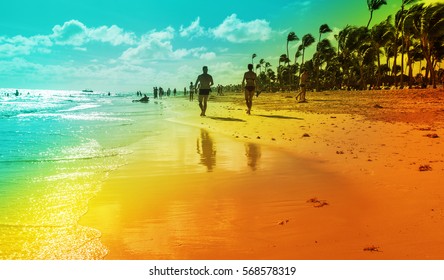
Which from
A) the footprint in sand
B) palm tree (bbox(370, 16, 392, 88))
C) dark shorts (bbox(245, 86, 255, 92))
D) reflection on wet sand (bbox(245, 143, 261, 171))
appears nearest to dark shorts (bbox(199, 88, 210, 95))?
dark shorts (bbox(245, 86, 255, 92))

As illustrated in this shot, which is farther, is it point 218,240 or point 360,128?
point 360,128

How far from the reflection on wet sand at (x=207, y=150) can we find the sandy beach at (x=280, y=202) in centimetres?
4

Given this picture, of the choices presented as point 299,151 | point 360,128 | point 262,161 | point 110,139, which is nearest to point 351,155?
point 299,151

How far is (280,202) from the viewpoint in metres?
3.84

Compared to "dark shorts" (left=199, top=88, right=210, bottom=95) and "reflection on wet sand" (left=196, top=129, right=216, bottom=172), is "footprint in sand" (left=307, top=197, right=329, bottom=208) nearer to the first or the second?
"reflection on wet sand" (left=196, top=129, right=216, bottom=172)

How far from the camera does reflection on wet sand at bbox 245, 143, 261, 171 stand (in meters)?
5.71

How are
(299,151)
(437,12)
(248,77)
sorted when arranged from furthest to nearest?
(437,12), (248,77), (299,151)

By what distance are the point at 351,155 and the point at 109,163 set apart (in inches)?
144

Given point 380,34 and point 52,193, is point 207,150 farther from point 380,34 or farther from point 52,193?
point 380,34

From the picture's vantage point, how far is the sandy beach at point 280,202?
2.87 meters

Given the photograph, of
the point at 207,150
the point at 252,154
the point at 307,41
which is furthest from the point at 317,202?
the point at 307,41

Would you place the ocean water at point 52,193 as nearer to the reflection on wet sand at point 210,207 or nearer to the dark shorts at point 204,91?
the reflection on wet sand at point 210,207
